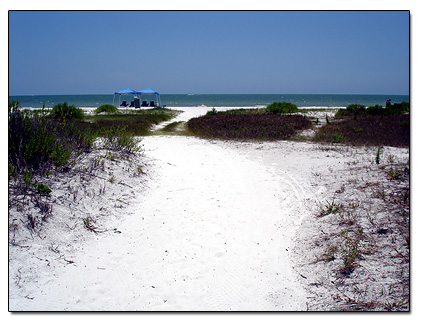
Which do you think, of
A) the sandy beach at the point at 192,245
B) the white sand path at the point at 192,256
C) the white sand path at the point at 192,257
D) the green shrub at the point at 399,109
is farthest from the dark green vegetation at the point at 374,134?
the white sand path at the point at 192,257

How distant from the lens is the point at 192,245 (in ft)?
13.6

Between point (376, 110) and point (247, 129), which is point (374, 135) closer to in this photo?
point (247, 129)

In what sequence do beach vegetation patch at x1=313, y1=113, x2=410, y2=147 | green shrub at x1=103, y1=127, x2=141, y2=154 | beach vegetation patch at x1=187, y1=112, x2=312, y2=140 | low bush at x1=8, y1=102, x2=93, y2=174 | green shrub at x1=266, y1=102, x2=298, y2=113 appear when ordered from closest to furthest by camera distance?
low bush at x1=8, y1=102, x2=93, y2=174
green shrub at x1=103, y1=127, x2=141, y2=154
beach vegetation patch at x1=313, y1=113, x2=410, y2=147
beach vegetation patch at x1=187, y1=112, x2=312, y2=140
green shrub at x1=266, y1=102, x2=298, y2=113

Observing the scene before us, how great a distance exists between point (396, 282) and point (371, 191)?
8.90 ft

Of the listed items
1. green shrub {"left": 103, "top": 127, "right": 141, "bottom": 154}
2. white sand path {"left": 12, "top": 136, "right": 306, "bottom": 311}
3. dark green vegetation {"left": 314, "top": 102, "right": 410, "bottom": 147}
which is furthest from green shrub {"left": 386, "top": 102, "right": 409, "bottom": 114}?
green shrub {"left": 103, "top": 127, "right": 141, "bottom": 154}

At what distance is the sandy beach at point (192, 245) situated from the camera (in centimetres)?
299

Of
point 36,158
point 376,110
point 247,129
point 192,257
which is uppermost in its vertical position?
point 376,110

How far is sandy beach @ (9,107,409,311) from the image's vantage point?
2988 mm

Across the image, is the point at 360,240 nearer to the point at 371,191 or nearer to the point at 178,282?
the point at 371,191

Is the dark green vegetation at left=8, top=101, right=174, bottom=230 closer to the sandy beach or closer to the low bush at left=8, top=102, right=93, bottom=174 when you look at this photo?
the low bush at left=8, top=102, right=93, bottom=174

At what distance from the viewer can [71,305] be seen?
2844 millimetres

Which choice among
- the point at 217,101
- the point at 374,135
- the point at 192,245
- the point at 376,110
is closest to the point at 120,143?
the point at 192,245

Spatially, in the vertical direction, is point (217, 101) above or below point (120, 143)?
above

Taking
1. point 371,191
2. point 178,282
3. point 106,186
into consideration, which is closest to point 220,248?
point 178,282
